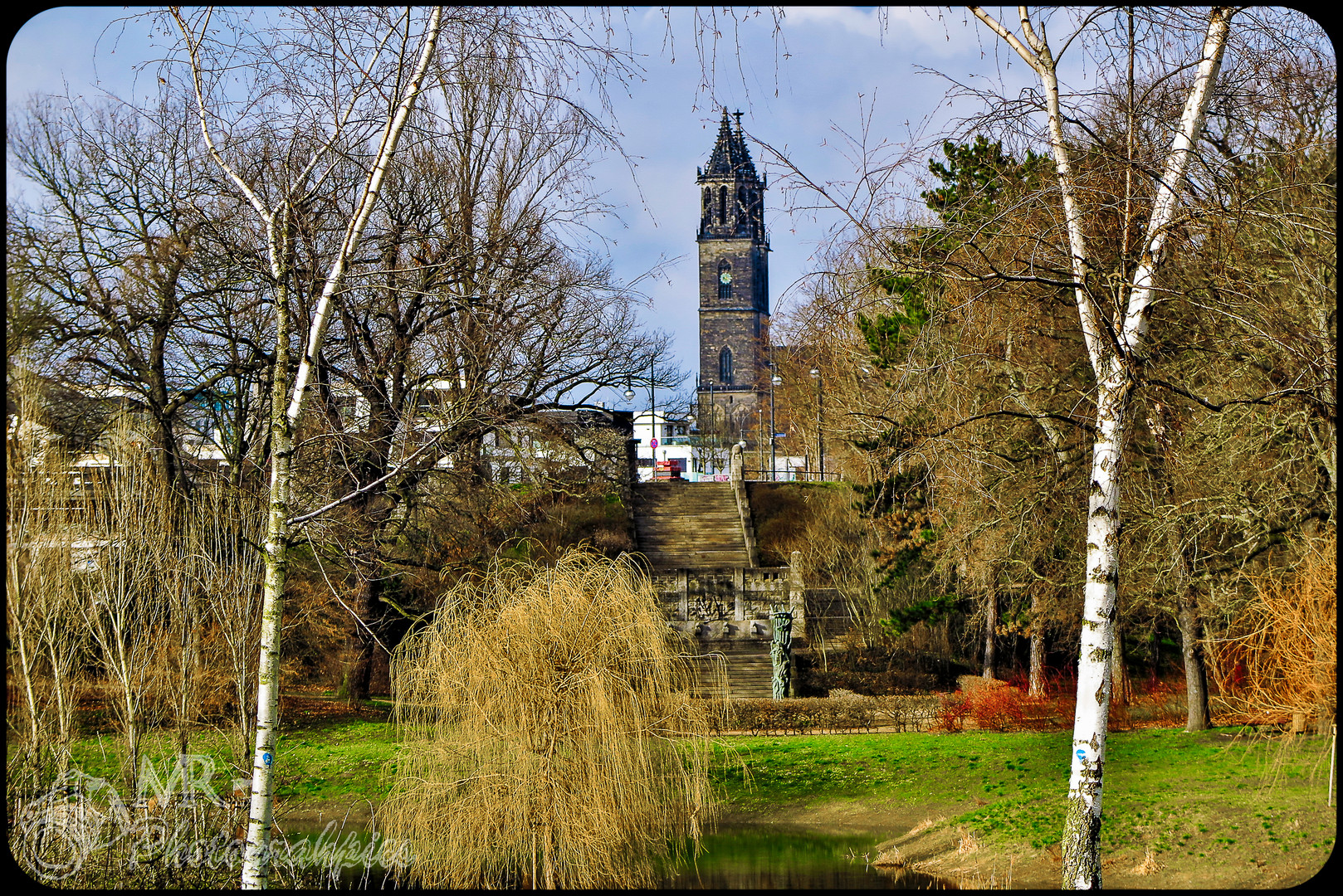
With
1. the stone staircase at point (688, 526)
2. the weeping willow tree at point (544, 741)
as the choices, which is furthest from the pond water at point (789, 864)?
the stone staircase at point (688, 526)

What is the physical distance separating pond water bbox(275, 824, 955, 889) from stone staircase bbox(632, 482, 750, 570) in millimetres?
16259

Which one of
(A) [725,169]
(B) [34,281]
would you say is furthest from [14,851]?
(A) [725,169]

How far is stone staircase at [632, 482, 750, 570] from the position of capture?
3073cm

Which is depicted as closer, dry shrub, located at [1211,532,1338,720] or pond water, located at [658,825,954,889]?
dry shrub, located at [1211,532,1338,720]

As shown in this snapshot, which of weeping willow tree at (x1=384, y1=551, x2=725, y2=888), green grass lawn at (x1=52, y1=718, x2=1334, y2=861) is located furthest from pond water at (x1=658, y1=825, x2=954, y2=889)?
weeping willow tree at (x1=384, y1=551, x2=725, y2=888)

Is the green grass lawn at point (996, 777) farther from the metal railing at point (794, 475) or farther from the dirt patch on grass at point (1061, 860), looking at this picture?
the metal railing at point (794, 475)

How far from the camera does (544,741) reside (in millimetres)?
8844

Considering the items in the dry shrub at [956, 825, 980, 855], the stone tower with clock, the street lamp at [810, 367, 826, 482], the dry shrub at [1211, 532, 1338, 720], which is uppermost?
the stone tower with clock

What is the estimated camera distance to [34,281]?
512 inches

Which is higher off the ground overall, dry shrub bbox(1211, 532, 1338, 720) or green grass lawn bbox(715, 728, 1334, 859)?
dry shrub bbox(1211, 532, 1338, 720)

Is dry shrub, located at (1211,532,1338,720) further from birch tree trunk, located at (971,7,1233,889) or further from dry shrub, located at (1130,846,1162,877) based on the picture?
birch tree trunk, located at (971,7,1233,889)

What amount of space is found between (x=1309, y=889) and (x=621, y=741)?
5426mm

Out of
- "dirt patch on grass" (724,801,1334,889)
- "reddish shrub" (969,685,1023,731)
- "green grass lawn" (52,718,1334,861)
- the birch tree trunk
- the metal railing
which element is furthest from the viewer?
the metal railing

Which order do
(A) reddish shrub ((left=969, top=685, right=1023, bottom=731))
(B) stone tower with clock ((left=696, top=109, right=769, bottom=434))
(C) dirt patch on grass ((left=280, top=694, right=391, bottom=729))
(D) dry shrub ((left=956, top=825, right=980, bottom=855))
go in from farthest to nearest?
1. (B) stone tower with clock ((left=696, top=109, right=769, bottom=434))
2. (A) reddish shrub ((left=969, top=685, right=1023, bottom=731))
3. (C) dirt patch on grass ((left=280, top=694, right=391, bottom=729))
4. (D) dry shrub ((left=956, top=825, right=980, bottom=855))
